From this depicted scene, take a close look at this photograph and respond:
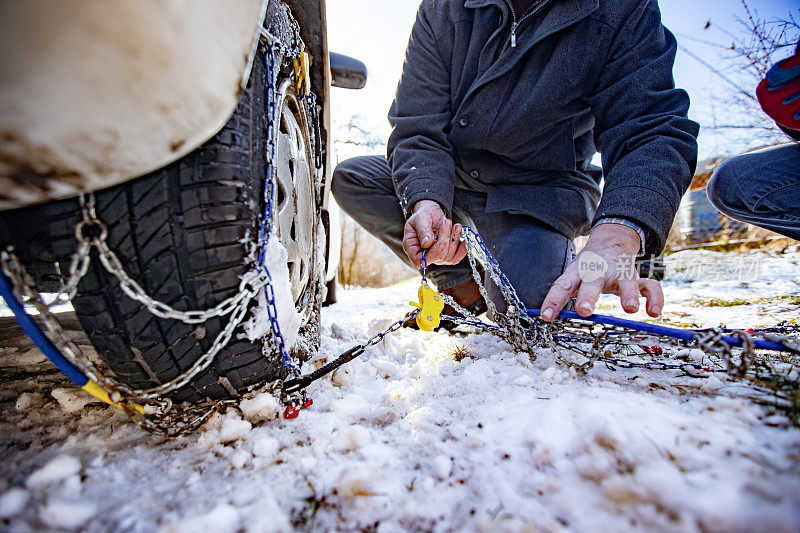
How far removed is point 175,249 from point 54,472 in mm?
362

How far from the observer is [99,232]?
1.76 ft

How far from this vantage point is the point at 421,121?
5.18 ft

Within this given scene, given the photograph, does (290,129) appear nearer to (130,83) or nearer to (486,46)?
(130,83)

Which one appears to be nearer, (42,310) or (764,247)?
(42,310)

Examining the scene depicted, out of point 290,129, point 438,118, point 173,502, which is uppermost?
point 438,118

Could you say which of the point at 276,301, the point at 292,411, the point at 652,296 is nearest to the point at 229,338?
the point at 276,301

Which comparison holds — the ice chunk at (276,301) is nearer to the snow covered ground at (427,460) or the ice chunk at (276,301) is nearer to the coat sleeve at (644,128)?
the snow covered ground at (427,460)

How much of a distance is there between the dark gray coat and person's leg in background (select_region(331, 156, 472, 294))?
0.72 ft

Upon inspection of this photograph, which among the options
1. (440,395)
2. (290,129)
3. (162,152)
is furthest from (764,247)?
(162,152)

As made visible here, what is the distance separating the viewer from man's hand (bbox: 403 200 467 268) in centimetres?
118

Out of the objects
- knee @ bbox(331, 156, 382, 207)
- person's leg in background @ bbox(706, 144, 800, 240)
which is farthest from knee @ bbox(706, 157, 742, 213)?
knee @ bbox(331, 156, 382, 207)

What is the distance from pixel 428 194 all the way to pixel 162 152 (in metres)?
0.98

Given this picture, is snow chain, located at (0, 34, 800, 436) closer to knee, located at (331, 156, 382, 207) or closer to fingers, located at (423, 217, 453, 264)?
fingers, located at (423, 217, 453, 264)

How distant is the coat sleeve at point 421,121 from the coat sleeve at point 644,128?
59 cm
